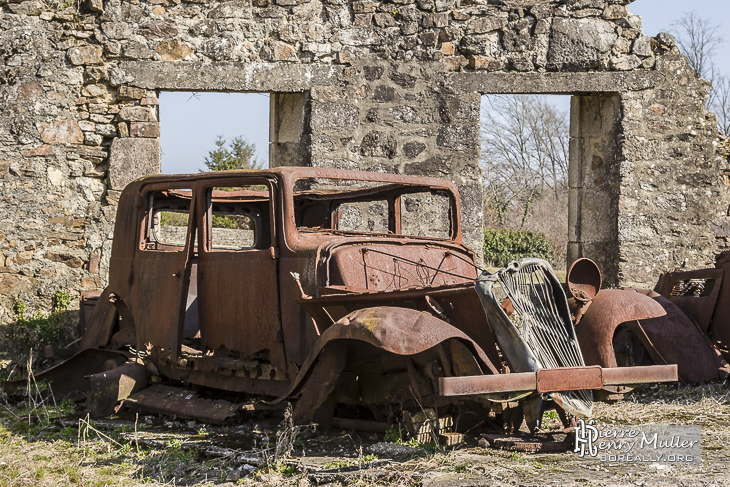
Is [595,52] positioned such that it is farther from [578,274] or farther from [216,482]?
[216,482]

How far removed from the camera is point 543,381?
3.66m

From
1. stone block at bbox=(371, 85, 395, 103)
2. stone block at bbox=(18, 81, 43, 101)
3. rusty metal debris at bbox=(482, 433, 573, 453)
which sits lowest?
rusty metal debris at bbox=(482, 433, 573, 453)

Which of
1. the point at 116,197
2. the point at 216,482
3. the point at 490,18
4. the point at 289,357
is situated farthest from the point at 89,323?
the point at 490,18

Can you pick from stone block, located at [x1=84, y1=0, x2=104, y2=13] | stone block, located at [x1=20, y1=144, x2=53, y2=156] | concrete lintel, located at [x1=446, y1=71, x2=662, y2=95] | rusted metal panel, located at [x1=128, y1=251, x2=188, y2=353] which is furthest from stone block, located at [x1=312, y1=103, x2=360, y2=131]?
rusted metal panel, located at [x1=128, y1=251, x2=188, y2=353]

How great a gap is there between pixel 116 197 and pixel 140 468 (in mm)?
3962

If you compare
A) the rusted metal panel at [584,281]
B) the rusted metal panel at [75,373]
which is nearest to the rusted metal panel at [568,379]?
the rusted metal panel at [584,281]

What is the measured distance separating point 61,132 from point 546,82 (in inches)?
179

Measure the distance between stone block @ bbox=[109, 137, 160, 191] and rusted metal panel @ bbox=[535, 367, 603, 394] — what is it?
Result: 4704 mm

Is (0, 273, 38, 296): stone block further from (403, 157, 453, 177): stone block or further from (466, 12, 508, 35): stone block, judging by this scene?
(466, 12, 508, 35): stone block

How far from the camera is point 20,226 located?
23.5ft

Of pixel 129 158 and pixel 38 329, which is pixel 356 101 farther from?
pixel 38 329

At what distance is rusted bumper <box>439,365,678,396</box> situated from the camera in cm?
357

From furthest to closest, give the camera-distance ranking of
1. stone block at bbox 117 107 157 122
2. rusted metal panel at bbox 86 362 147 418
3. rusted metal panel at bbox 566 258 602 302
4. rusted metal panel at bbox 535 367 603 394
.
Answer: stone block at bbox 117 107 157 122 < rusted metal panel at bbox 566 258 602 302 < rusted metal panel at bbox 86 362 147 418 < rusted metal panel at bbox 535 367 603 394

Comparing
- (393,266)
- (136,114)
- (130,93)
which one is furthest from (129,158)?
(393,266)
